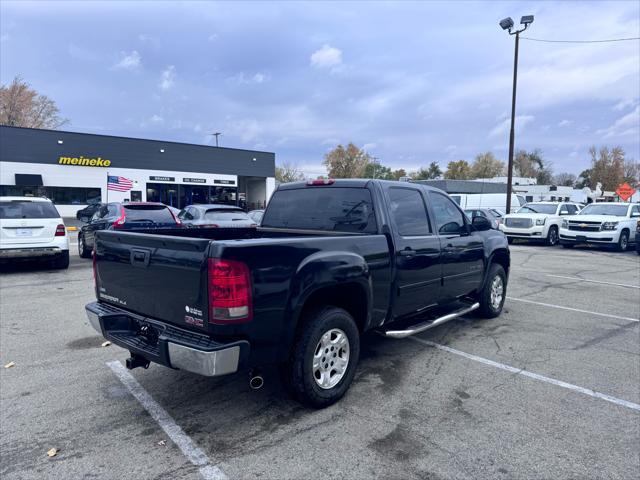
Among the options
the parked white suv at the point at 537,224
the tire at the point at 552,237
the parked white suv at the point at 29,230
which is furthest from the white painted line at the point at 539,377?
the tire at the point at 552,237

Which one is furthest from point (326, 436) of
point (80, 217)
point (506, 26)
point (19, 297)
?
point (506, 26)

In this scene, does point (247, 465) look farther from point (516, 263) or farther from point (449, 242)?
point (516, 263)

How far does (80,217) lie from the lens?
1667 centimetres

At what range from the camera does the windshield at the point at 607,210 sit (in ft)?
59.1

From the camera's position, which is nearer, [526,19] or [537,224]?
[537,224]

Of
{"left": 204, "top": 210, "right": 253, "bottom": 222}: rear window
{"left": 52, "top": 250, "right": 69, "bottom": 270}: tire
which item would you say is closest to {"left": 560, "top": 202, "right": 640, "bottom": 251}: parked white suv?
{"left": 204, "top": 210, "right": 253, "bottom": 222}: rear window

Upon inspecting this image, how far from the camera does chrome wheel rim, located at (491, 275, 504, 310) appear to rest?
6.58 m

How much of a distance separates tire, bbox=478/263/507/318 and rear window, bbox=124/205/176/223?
8021 mm

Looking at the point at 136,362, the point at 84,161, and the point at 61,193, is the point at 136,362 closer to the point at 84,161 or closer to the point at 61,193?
the point at 61,193

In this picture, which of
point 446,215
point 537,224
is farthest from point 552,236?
point 446,215

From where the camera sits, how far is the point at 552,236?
19.4 m

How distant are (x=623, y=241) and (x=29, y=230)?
64.0 feet

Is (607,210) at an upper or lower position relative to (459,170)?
lower

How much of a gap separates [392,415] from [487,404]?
889mm
